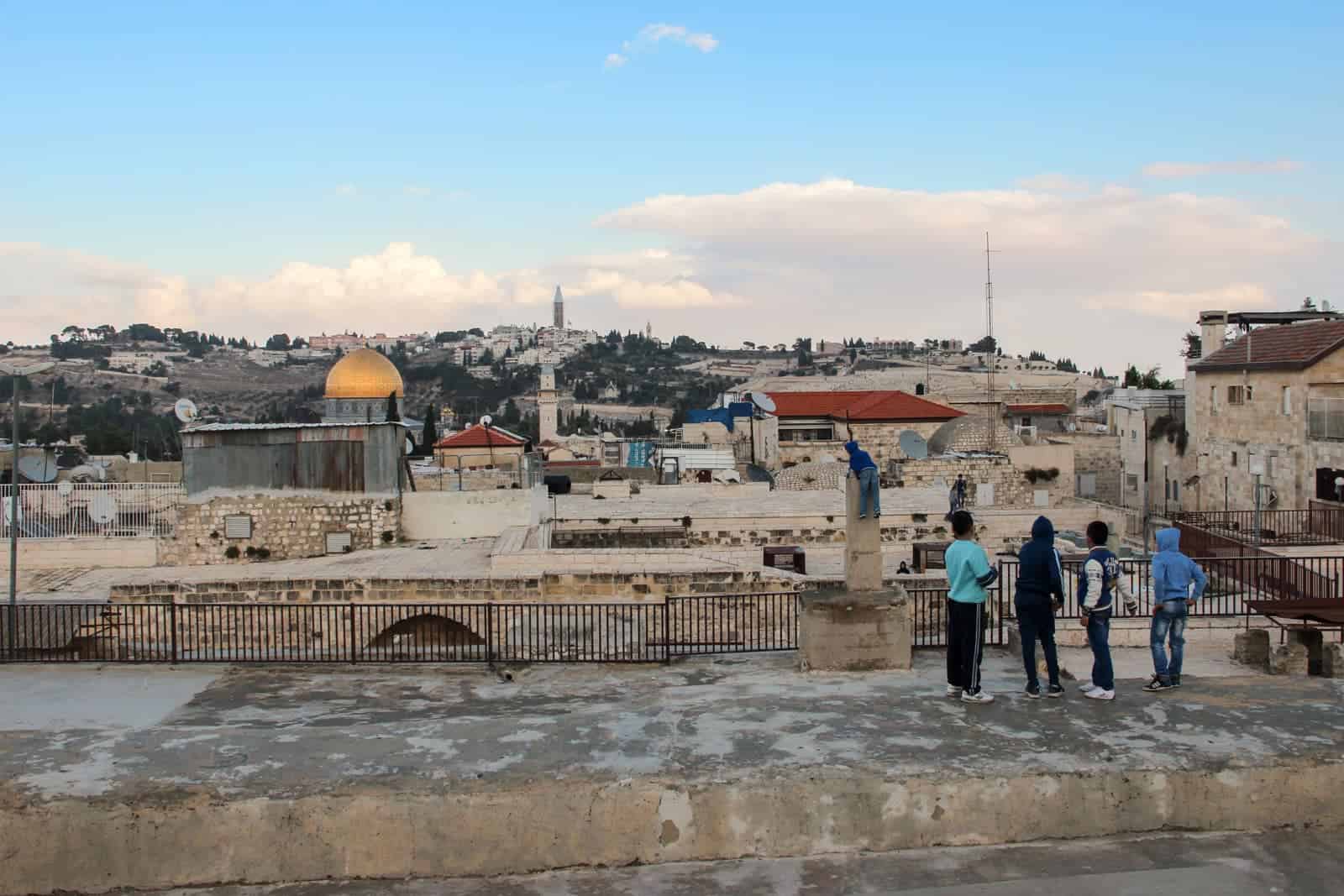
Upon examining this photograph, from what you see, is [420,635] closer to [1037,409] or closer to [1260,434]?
[1260,434]

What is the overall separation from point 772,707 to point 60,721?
4701 mm

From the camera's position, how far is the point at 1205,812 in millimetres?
6469

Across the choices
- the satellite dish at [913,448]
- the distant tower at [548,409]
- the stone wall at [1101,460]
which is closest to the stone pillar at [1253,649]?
the satellite dish at [913,448]

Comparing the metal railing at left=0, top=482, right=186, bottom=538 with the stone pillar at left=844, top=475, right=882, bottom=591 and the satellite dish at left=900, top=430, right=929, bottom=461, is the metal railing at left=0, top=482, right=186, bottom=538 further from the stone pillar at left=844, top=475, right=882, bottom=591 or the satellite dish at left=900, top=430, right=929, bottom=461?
the stone pillar at left=844, top=475, right=882, bottom=591

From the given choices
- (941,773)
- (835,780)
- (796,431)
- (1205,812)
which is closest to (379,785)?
(835,780)

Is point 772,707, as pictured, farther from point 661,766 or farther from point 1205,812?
point 1205,812

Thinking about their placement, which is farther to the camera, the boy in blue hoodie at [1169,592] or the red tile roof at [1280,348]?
the red tile roof at [1280,348]

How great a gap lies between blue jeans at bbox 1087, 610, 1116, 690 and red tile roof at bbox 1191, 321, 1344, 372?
2110 cm

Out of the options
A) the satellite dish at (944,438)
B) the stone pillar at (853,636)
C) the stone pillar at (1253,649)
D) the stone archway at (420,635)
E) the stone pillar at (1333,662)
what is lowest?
the stone archway at (420,635)

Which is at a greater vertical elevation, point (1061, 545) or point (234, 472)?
→ point (234, 472)

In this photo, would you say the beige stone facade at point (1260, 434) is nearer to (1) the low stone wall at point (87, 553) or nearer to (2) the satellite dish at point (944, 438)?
(2) the satellite dish at point (944, 438)

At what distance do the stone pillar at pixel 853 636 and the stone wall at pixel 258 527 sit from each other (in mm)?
18092

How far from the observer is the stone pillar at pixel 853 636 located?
9.06 metres

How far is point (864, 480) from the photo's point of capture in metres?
9.22
